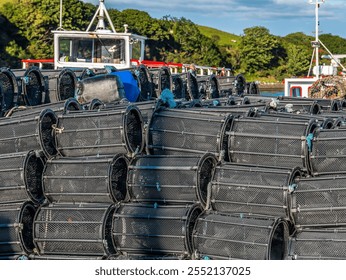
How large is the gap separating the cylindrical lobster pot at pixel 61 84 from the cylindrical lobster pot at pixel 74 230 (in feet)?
11.6

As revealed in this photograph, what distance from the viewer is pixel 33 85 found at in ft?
33.3

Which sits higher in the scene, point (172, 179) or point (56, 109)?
point (56, 109)

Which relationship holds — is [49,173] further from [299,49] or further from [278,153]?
[299,49]

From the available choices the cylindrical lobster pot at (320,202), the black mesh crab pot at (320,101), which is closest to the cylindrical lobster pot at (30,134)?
the cylindrical lobster pot at (320,202)

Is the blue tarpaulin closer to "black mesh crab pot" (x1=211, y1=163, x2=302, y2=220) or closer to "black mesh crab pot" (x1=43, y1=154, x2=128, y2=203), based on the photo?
"black mesh crab pot" (x1=43, y1=154, x2=128, y2=203)

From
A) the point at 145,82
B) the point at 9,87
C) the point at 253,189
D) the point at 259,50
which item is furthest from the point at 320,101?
the point at 259,50

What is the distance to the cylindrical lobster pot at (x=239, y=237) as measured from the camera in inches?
249

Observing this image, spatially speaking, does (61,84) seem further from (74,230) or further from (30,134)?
(74,230)

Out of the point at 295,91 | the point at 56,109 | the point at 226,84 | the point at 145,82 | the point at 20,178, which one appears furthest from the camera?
the point at 295,91

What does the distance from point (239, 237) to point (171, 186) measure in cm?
88

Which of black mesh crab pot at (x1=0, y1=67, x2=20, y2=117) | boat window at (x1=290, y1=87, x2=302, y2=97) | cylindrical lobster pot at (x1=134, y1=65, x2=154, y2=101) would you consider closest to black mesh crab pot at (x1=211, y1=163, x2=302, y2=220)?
black mesh crab pot at (x1=0, y1=67, x2=20, y2=117)

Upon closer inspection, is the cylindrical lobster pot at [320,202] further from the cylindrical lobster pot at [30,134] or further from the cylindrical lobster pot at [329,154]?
the cylindrical lobster pot at [30,134]

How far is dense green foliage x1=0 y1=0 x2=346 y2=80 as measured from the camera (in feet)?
151

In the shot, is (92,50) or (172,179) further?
(92,50)
